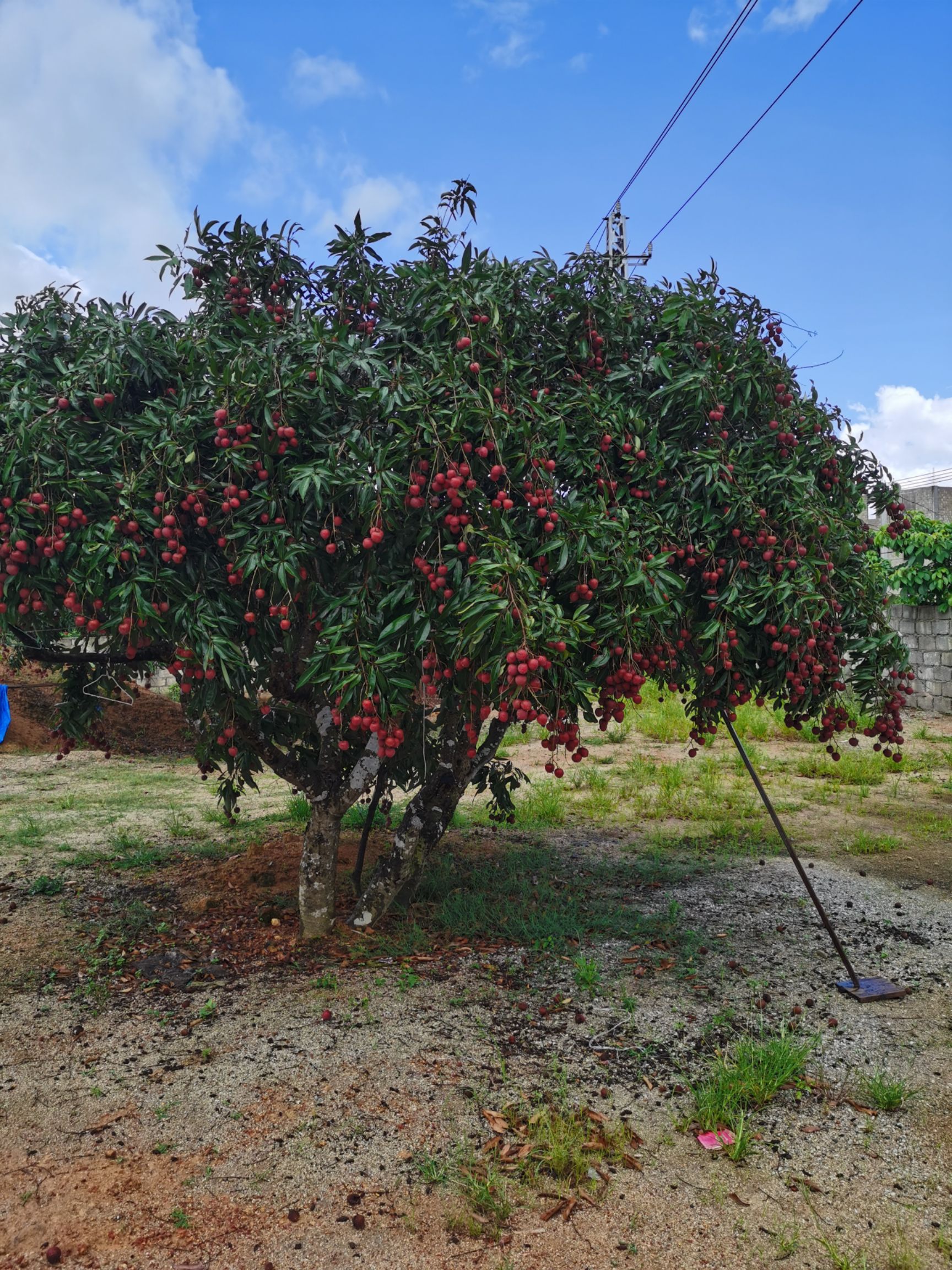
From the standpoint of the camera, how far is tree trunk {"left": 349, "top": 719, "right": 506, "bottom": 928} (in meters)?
6.10

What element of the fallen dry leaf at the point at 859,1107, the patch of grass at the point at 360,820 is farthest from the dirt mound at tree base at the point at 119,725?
the fallen dry leaf at the point at 859,1107

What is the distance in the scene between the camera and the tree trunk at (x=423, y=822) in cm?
610

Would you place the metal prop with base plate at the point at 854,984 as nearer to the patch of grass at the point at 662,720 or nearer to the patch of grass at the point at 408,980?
the patch of grass at the point at 408,980

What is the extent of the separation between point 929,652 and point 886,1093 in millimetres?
13546

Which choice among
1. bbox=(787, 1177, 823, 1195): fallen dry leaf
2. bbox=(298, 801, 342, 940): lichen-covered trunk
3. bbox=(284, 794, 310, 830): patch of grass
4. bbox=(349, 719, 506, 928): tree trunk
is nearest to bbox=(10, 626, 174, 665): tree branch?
bbox=(298, 801, 342, 940): lichen-covered trunk

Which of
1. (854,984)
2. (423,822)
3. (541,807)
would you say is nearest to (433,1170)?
(423,822)

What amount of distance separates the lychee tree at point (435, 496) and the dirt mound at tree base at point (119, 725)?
979cm

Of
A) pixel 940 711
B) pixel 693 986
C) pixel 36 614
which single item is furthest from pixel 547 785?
pixel 940 711

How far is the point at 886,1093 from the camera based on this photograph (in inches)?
163

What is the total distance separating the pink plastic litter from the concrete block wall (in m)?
13.6

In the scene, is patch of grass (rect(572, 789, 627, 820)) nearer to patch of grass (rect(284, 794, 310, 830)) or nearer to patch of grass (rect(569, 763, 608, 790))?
patch of grass (rect(569, 763, 608, 790))

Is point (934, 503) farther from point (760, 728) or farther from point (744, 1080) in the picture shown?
point (744, 1080)

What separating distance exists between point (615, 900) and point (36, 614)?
4.61 meters

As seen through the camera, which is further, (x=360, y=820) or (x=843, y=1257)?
(x=360, y=820)
